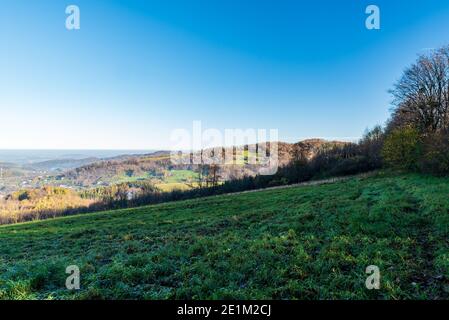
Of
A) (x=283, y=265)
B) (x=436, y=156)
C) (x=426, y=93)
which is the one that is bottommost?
(x=283, y=265)

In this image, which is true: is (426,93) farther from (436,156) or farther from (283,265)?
(283,265)

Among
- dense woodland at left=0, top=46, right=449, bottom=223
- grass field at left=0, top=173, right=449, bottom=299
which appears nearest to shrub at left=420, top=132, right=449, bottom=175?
dense woodland at left=0, top=46, right=449, bottom=223

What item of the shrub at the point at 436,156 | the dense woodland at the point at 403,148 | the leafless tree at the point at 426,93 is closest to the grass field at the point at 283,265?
the shrub at the point at 436,156

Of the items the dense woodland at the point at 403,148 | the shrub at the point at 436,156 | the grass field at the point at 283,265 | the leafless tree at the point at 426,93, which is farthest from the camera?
the leafless tree at the point at 426,93

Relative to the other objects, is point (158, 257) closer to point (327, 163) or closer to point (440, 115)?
point (440, 115)

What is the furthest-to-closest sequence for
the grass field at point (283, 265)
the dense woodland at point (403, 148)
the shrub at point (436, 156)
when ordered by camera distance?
1. the dense woodland at point (403, 148)
2. the shrub at point (436, 156)
3. the grass field at point (283, 265)

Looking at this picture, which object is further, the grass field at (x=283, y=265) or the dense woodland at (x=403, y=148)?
the dense woodland at (x=403, y=148)

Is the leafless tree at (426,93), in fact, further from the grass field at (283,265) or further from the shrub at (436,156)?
the grass field at (283,265)

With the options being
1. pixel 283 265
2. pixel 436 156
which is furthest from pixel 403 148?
pixel 283 265

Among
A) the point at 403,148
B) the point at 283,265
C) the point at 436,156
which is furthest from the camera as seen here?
the point at 403,148

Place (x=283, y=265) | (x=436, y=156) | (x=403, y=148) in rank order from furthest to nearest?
(x=403, y=148) < (x=436, y=156) < (x=283, y=265)

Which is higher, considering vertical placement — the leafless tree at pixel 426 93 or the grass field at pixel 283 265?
the leafless tree at pixel 426 93

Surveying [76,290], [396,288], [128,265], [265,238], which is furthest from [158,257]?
[396,288]
